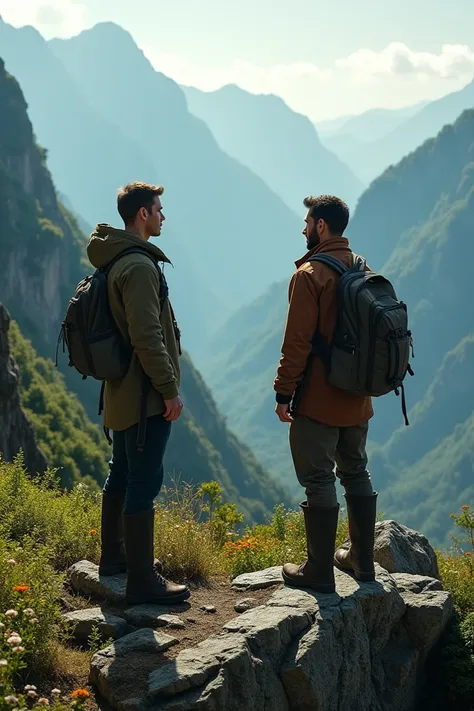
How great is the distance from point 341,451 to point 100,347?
174 centimetres

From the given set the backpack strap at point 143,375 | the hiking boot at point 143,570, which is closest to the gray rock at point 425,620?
the hiking boot at point 143,570

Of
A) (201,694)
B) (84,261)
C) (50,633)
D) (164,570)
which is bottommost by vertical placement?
(201,694)

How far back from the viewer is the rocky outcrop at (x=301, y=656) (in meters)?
4.11

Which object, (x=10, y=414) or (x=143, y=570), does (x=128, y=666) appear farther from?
(x=10, y=414)

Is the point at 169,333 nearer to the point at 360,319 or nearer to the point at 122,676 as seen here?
the point at 360,319

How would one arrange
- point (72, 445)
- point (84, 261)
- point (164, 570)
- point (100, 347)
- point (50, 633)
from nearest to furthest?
1. point (50, 633)
2. point (100, 347)
3. point (164, 570)
4. point (72, 445)
5. point (84, 261)

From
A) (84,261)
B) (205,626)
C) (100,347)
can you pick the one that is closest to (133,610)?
(205,626)

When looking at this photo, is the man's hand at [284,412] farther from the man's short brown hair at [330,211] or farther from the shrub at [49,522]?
the shrub at [49,522]

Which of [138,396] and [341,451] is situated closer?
[138,396]

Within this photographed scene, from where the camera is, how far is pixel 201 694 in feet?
13.2

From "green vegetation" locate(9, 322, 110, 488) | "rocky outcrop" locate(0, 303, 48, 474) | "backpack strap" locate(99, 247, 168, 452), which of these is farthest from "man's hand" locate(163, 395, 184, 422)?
"green vegetation" locate(9, 322, 110, 488)

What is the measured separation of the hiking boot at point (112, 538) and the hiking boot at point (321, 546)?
1.25 m

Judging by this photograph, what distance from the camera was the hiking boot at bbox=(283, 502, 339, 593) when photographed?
203 inches

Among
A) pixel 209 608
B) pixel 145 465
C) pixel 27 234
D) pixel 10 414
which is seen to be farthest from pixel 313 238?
pixel 27 234
